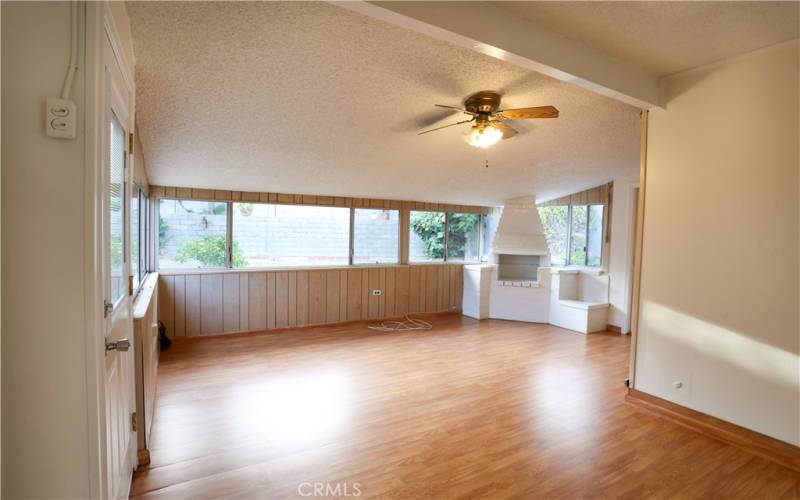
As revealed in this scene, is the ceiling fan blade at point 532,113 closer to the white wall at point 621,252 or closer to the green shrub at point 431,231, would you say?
the white wall at point 621,252

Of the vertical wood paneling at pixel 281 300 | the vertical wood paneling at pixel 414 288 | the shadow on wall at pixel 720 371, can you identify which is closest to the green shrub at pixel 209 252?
the vertical wood paneling at pixel 281 300

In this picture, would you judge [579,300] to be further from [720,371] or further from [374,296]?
[720,371]

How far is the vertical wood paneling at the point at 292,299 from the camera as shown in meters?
5.41

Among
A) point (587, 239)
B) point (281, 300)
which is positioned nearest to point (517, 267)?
point (587, 239)

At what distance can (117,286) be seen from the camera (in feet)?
5.80

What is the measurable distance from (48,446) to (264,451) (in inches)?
52.9

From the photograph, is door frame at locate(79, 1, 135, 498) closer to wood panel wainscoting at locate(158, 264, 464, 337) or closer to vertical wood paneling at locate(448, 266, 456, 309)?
wood panel wainscoting at locate(158, 264, 464, 337)

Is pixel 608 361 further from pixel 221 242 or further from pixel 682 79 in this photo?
pixel 221 242

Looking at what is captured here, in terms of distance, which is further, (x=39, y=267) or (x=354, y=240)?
(x=354, y=240)

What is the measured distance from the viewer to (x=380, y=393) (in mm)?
3332

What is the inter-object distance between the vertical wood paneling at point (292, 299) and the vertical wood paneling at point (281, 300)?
0.13 feet

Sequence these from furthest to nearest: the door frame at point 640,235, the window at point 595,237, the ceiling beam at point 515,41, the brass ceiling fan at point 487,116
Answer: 1. the window at point 595,237
2. the door frame at point 640,235
3. the brass ceiling fan at point 487,116
4. the ceiling beam at point 515,41

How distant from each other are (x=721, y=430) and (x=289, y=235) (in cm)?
481

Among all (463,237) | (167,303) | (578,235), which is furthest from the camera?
(463,237)
